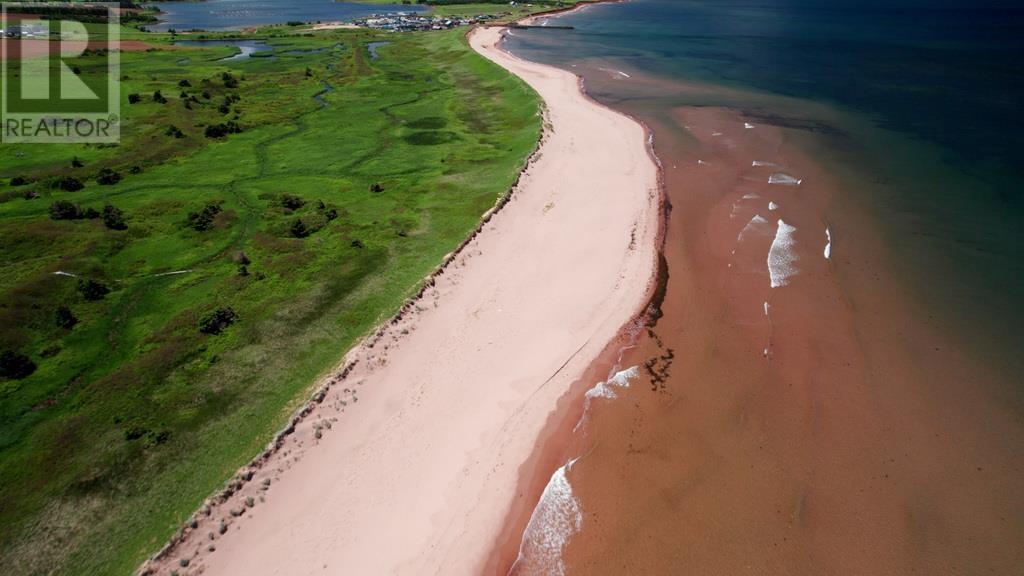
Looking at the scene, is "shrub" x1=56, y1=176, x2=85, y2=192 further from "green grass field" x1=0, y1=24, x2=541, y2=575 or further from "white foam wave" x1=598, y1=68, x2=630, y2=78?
"white foam wave" x1=598, y1=68, x2=630, y2=78

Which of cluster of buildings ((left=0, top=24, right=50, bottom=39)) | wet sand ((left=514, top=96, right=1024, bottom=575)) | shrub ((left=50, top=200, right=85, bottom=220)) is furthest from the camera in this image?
cluster of buildings ((left=0, top=24, right=50, bottom=39))

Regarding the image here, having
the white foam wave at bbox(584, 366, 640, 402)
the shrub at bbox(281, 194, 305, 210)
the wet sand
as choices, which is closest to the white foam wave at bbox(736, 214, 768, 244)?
the wet sand

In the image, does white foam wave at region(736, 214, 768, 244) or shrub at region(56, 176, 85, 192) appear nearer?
white foam wave at region(736, 214, 768, 244)

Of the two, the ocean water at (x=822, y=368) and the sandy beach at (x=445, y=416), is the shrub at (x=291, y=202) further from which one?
the ocean water at (x=822, y=368)

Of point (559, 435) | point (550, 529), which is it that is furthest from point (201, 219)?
point (550, 529)

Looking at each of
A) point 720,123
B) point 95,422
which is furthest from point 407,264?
point 720,123

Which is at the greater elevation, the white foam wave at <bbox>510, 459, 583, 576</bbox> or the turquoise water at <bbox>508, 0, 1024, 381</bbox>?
the turquoise water at <bbox>508, 0, 1024, 381</bbox>

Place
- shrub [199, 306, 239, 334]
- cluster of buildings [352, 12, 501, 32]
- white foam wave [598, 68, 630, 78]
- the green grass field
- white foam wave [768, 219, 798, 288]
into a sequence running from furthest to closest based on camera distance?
cluster of buildings [352, 12, 501, 32], white foam wave [598, 68, 630, 78], white foam wave [768, 219, 798, 288], shrub [199, 306, 239, 334], the green grass field

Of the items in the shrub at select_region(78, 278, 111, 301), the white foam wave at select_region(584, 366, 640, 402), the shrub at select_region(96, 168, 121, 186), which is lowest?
the white foam wave at select_region(584, 366, 640, 402)
